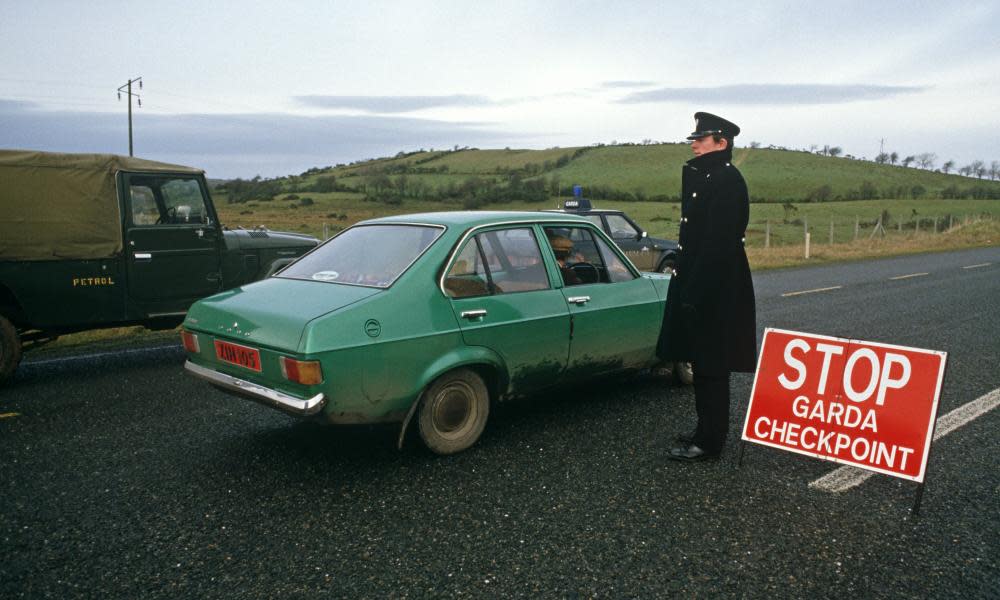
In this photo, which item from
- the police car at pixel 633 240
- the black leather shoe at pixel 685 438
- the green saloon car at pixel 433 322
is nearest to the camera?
the green saloon car at pixel 433 322

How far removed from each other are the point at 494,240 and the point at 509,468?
5.22ft

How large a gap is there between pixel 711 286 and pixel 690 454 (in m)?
1.10

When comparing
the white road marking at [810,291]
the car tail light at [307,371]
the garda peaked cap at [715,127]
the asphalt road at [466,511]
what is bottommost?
the asphalt road at [466,511]

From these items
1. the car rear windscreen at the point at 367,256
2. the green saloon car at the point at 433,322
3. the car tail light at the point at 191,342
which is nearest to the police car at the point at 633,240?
the green saloon car at the point at 433,322

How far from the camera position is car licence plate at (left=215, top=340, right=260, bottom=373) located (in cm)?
432

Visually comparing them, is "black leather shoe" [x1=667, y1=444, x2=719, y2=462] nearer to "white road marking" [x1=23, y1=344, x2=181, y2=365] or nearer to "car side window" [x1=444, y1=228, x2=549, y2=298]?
"car side window" [x1=444, y1=228, x2=549, y2=298]

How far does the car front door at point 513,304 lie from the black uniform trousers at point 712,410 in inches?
40.1

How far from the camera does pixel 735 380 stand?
22.6ft

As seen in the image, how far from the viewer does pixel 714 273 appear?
436 cm

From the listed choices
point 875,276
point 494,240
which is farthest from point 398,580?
point 875,276

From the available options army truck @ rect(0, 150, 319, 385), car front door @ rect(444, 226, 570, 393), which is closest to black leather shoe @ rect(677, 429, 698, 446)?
car front door @ rect(444, 226, 570, 393)

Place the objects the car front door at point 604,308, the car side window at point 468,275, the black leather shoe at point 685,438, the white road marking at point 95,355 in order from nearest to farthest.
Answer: the car side window at point 468,275, the black leather shoe at point 685,438, the car front door at point 604,308, the white road marking at point 95,355

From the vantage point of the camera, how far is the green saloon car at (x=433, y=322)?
4129 mm

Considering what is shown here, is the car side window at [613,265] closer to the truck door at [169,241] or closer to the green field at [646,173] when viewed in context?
the truck door at [169,241]
